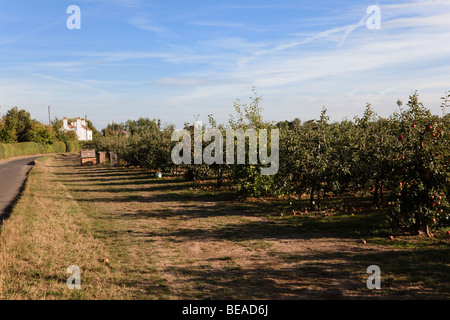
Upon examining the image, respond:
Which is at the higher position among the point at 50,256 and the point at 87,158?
the point at 87,158

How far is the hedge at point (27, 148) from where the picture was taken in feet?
170

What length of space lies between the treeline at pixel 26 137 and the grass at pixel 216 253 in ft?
160

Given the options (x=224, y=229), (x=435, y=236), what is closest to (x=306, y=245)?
(x=224, y=229)

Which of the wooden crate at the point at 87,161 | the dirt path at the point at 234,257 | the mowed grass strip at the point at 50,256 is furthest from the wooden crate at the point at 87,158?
the dirt path at the point at 234,257

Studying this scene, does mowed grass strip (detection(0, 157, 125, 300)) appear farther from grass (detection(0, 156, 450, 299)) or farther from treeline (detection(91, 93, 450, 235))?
treeline (detection(91, 93, 450, 235))

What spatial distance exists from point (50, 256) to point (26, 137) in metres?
64.5

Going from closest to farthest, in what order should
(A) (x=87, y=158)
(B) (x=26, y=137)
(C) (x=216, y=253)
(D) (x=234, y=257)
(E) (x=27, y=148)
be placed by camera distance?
(D) (x=234, y=257) → (C) (x=216, y=253) → (A) (x=87, y=158) → (E) (x=27, y=148) → (B) (x=26, y=137)

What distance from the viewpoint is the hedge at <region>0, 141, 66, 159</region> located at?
51.8 metres

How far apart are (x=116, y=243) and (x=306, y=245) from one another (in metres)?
4.99

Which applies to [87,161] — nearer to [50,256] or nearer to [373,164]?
[50,256]

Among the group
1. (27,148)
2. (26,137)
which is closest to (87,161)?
(27,148)

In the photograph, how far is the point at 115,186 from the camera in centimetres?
2153

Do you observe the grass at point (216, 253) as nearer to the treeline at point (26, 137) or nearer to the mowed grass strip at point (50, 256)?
the mowed grass strip at point (50, 256)

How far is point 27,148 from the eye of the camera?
5941 cm
